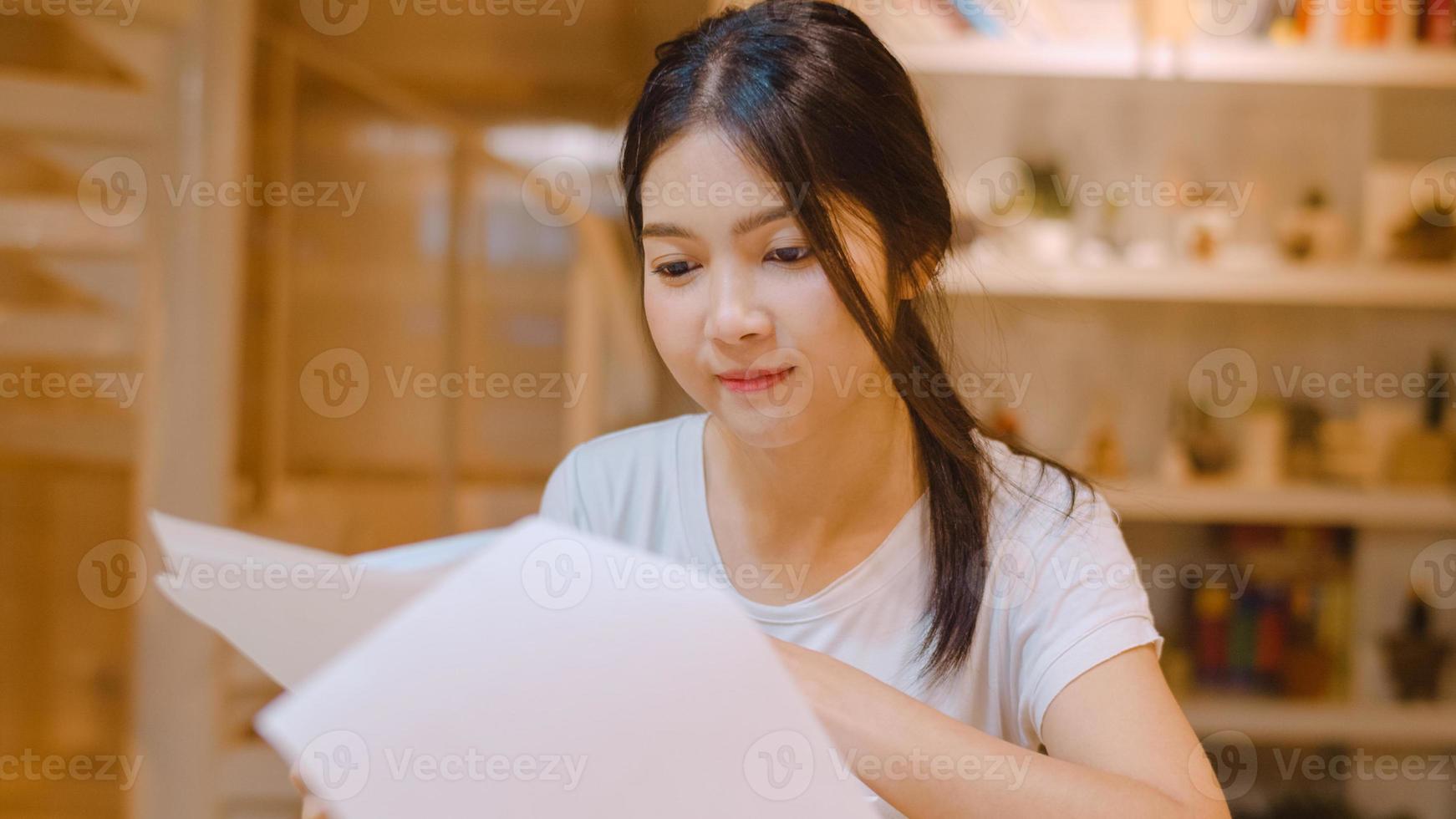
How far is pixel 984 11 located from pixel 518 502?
1.75 m

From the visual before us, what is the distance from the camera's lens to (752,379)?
0.93 m

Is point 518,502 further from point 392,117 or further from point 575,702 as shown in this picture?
point 575,702

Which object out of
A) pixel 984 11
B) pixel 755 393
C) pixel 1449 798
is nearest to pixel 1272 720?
pixel 1449 798

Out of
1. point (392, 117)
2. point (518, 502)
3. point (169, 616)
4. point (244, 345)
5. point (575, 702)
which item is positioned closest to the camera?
point (575, 702)

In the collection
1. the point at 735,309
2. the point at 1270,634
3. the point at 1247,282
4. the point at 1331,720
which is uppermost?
the point at 735,309

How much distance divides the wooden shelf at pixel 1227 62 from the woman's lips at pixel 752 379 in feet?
6.70

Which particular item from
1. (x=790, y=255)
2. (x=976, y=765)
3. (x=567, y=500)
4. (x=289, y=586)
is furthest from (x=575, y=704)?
(x=567, y=500)

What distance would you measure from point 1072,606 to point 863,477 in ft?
0.79

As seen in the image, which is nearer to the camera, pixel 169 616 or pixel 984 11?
pixel 169 616

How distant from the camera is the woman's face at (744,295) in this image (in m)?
0.89

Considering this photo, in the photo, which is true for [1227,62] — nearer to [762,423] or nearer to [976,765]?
[762,423]

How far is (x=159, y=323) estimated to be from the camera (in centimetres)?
175

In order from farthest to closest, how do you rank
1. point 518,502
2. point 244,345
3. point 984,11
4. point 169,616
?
point 518,502, point 984,11, point 244,345, point 169,616

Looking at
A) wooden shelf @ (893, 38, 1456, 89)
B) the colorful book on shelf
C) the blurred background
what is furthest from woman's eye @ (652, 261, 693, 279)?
the colorful book on shelf
